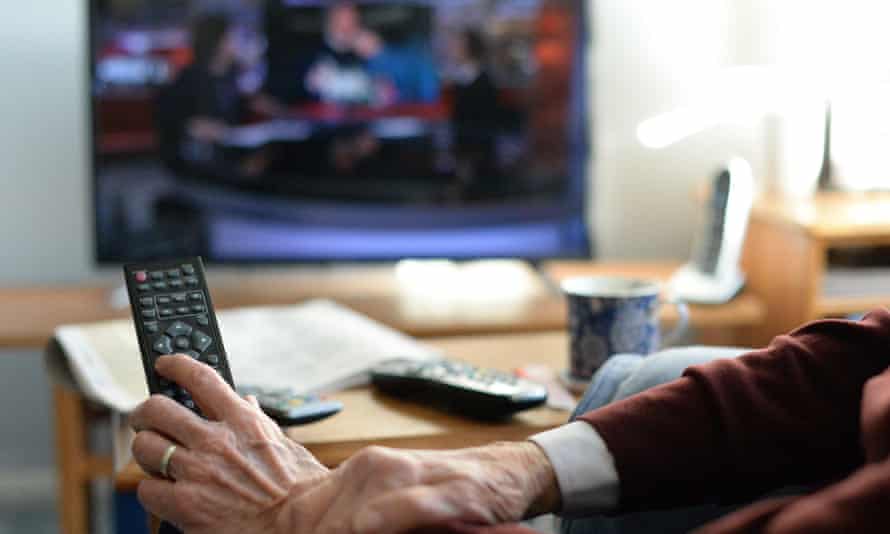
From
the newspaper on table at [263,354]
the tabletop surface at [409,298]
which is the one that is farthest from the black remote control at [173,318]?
the tabletop surface at [409,298]

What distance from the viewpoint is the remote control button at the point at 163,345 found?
825 mm

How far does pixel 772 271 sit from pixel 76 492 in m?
1.19

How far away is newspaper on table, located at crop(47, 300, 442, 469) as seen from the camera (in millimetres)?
1053

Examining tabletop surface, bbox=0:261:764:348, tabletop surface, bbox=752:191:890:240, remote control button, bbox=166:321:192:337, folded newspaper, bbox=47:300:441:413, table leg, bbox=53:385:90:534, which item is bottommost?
table leg, bbox=53:385:90:534

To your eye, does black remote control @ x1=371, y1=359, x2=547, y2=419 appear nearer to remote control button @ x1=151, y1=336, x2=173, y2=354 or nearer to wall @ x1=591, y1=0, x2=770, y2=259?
remote control button @ x1=151, y1=336, x2=173, y2=354

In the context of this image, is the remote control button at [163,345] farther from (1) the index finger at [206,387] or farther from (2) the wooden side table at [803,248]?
(2) the wooden side table at [803,248]

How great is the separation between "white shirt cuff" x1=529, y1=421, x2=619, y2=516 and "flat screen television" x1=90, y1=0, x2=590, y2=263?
1234 mm

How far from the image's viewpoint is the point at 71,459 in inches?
67.4

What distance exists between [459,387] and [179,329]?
0.81ft

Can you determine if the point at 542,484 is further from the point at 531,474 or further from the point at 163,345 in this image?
the point at 163,345

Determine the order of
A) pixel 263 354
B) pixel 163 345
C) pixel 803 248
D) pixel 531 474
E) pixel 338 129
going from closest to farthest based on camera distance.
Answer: pixel 531 474 → pixel 163 345 → pixel 263 354 → pixel 803 248 → pixel 338 129

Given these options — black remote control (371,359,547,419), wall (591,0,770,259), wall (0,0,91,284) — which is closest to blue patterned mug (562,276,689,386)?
black remote control (371,359,547,419)

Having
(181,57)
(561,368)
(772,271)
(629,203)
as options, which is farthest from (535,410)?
(629,203)

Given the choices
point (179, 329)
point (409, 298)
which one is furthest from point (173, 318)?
point (409, 298)
